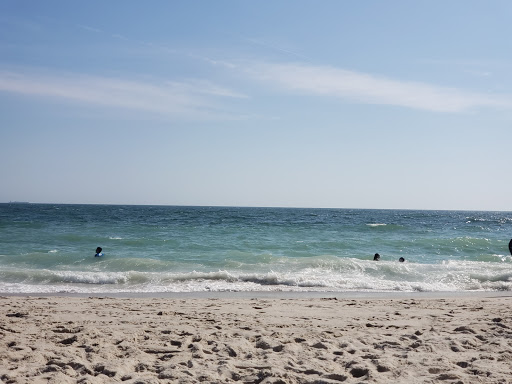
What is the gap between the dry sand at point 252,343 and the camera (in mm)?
4559

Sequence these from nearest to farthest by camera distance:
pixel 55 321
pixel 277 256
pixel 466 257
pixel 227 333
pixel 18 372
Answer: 1. pixel 18 372
2. pixel 227 333
3. pixel 55 321
4. pixel 277 256
5. pixel 466 257

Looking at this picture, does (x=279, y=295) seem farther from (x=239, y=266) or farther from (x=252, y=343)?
(x=252, y=343)

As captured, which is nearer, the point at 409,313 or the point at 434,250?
the point at 409,313

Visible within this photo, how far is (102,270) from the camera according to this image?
47.8ft

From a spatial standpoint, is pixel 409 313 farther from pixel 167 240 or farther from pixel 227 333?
pixel 167 240

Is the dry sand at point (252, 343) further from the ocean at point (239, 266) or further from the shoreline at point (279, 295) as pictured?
the ocean at point (239, 266)

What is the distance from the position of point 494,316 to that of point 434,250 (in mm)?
15025

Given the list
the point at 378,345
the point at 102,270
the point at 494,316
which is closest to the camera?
the point at 378,345

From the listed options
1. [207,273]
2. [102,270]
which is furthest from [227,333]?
[102,270]

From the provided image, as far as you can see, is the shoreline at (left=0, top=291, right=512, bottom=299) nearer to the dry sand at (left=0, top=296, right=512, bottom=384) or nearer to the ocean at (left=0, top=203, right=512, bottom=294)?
the ocean at (left=0, top=203, right=512, bottom=294)

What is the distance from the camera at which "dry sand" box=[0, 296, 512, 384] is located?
15.0 ft

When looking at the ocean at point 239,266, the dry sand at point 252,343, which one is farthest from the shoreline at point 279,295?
the dry sand at point 252,343

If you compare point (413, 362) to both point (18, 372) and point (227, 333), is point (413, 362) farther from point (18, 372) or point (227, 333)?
point (18, 372)

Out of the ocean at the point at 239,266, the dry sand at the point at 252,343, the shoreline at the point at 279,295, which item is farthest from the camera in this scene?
the ocean at the point at 239,266
